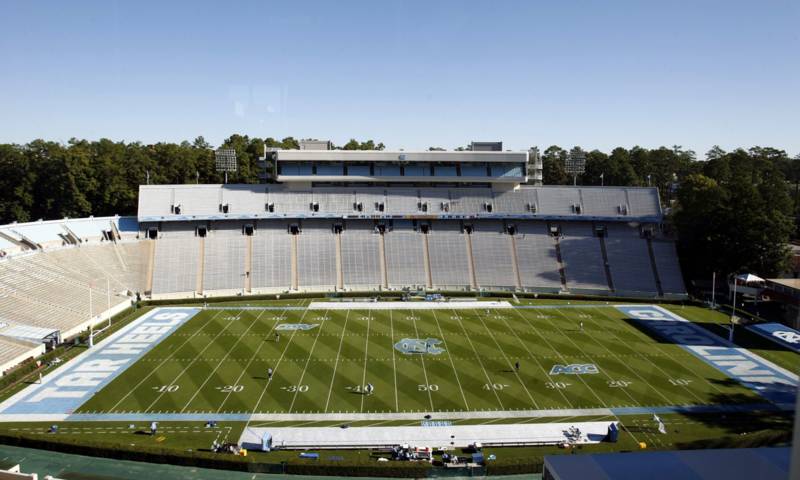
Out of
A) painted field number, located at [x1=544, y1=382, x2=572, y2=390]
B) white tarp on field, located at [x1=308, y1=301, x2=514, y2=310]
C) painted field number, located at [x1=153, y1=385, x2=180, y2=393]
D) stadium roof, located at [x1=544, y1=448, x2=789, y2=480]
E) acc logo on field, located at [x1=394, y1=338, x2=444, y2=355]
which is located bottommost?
painted field number, located at [x1=153, y1=385, x2=180, y2=393]

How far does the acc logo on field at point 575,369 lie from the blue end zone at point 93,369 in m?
25.4

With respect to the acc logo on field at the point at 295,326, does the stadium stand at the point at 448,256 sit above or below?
above

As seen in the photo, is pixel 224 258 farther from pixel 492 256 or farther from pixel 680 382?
pixel 680 382

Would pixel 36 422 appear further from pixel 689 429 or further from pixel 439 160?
pixel 439 160

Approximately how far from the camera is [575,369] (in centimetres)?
3080

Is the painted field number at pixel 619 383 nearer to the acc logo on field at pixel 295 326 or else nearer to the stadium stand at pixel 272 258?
the acc logo on field at pixel 295 326

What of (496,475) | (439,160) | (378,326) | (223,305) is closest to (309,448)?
(496,475)

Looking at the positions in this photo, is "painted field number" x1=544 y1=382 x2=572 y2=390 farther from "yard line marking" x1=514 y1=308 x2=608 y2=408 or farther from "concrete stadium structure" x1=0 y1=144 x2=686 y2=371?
"concrete stadium structure" x1=0 y1=144 x2=686 y2=371

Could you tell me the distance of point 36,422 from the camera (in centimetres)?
2464

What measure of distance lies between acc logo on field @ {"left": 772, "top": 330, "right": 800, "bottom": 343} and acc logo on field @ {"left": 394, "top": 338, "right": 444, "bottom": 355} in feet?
77.8

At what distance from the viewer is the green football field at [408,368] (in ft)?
87.7

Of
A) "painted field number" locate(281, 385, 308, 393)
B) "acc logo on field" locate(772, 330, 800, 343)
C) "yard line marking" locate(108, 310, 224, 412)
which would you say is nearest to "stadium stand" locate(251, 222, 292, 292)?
"yard line marking" locate(108, 310, 224, 412)

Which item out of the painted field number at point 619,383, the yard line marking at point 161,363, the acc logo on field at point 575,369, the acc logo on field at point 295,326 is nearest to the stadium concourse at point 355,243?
the yard line marking at point 161,363

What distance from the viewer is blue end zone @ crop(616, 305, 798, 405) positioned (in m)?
28.7
